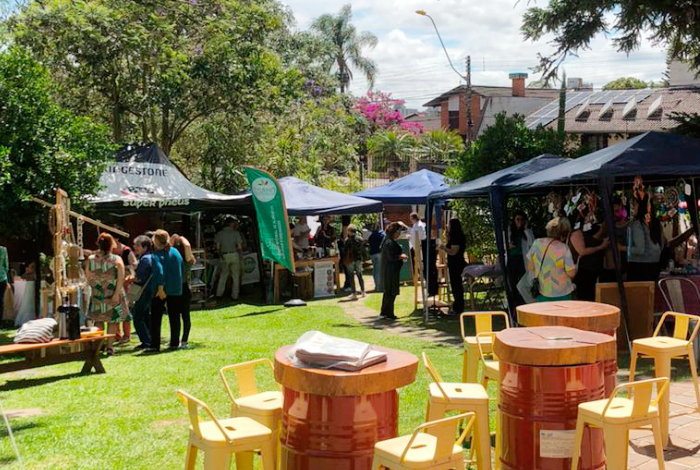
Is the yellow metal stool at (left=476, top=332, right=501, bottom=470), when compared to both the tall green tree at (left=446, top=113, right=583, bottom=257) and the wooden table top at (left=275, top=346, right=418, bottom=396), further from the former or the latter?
the tall green tree at (left=446, top=113, right=583, bottom=257)

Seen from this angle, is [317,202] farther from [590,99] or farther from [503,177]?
[590,99]

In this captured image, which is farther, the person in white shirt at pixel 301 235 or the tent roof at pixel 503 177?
the person in white shirt at pixel 301 235

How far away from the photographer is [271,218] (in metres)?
15.5

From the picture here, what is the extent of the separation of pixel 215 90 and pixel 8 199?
8.48 m

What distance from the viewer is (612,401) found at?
14.2 ft

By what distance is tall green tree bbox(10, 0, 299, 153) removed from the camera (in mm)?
17781

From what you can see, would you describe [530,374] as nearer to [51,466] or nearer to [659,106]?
[51,466]

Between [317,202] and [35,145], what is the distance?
660 centimetres

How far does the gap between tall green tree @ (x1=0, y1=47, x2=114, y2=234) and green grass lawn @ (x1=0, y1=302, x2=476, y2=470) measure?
9.09 feet

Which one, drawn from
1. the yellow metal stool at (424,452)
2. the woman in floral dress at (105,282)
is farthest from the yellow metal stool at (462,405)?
the woman in floral dress at (105,282)

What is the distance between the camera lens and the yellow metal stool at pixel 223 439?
3932mm

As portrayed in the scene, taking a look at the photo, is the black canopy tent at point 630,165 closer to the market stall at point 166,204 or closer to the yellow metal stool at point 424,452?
the yellow metal stool at point 424,452

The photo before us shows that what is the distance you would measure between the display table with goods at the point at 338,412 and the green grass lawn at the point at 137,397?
85.8 inches

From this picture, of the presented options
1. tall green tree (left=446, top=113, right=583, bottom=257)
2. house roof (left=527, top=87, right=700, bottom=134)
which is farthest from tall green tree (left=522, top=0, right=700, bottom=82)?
house roof (left=527, top=87, right=700, bottom=134)
